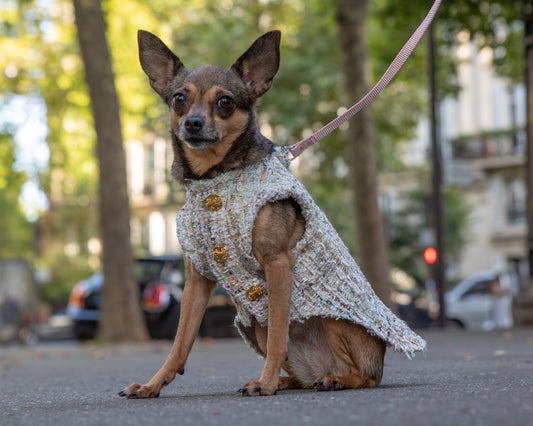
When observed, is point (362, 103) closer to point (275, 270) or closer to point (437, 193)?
point (275, 270)

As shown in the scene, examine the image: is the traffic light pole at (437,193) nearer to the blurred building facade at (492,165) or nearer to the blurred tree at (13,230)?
the blurred building facade at (492,165)

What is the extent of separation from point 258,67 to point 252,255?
3.68 feet

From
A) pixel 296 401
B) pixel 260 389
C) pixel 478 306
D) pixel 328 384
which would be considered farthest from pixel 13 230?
pixel 296 401

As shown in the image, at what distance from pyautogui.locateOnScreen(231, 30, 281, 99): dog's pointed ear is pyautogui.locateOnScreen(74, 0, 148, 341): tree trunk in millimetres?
11892

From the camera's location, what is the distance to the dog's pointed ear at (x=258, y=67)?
5.45 meters

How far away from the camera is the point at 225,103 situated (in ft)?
17.1

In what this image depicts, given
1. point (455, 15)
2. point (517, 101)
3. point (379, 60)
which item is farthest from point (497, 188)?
point (455, 15)

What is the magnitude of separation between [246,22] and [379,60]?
7.58 metres

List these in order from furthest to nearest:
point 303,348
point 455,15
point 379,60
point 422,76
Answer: point 422,76
point 379,60
point 455,15
point 303,348

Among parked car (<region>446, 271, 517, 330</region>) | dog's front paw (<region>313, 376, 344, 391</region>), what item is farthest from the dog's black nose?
parked car (<region>446, 271, 517, 330</region>)

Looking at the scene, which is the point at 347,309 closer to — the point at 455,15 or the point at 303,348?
the point at 303,348

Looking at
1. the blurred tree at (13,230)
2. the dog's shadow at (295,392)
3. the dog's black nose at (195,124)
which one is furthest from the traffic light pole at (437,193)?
the blurred tree at (13,230)

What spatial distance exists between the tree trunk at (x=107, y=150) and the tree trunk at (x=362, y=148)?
505cm

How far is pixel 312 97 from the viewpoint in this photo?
29.3 m
